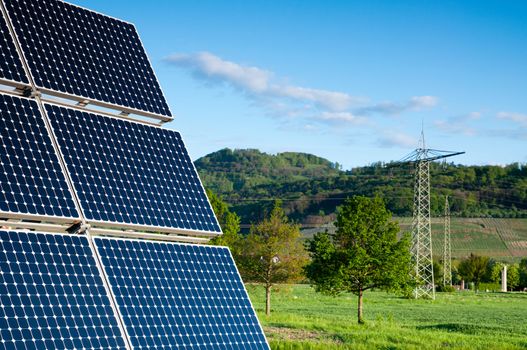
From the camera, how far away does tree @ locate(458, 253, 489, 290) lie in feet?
489

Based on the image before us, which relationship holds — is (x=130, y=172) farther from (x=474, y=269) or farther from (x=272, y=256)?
(x=474, y=269)

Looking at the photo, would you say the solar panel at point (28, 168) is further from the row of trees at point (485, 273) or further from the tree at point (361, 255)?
the row of trees at point (485, 273)

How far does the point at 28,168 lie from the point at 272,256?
41238mm

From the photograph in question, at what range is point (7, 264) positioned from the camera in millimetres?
11242

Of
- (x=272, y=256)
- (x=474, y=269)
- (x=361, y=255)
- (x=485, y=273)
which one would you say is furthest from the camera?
(x=485, y=273)

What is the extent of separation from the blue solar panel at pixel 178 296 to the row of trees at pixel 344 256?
104 ft

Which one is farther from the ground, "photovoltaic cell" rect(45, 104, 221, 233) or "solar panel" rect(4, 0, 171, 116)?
"solar panel" rect(4, 0, 171, 116)

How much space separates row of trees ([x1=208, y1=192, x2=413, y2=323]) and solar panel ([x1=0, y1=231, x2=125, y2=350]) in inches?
1366

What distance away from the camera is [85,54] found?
17344 millimetres

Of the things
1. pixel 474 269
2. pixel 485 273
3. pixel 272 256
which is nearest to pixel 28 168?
pixel 272 256

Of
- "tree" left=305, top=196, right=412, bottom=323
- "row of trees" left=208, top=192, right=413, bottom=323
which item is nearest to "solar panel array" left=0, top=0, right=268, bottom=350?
"tree" left=305, top=196, right=412, bottom=323

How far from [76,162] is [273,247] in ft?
132

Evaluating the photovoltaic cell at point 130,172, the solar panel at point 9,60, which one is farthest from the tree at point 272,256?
the solar panel at point 9,60

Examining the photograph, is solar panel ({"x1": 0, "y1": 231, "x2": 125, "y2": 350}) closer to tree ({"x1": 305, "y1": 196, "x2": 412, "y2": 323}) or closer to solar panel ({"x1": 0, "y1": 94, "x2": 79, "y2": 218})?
solar panel ({"x1": 0, "y1": 94, "x2": 79, "y2": 218})
